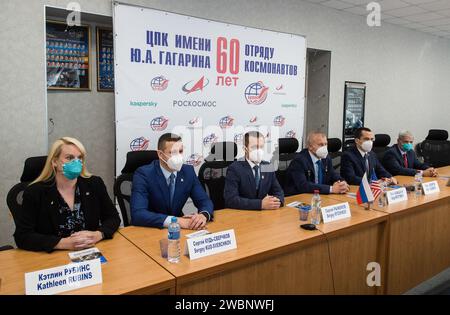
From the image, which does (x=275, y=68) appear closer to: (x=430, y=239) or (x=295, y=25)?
(x=295, y=25)

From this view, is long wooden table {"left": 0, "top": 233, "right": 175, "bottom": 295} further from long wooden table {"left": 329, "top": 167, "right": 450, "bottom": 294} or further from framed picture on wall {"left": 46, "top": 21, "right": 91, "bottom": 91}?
framed picture on wall {"left": 46, "top": 21, "right": 91, "bottom": 91}

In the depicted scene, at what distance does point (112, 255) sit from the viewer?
5.78 ft

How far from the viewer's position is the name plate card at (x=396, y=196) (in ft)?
9.16

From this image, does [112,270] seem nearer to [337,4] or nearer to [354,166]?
[354,166]

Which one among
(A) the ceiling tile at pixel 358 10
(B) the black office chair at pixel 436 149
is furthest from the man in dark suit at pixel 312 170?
(B) the black office chair at pixel 436 149

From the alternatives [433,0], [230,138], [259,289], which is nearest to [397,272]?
[259,289]

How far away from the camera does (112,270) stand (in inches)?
62.7

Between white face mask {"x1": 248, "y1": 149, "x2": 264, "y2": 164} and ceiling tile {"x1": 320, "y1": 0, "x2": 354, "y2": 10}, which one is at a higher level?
ceiling tile {"x1": 320, "y1": 0, "x2": 354, "y2": 10}

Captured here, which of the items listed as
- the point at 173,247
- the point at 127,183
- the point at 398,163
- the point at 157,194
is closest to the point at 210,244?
the point at 173,247

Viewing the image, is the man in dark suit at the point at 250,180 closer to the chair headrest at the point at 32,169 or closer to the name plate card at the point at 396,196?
the name plate card at the point at 396,196

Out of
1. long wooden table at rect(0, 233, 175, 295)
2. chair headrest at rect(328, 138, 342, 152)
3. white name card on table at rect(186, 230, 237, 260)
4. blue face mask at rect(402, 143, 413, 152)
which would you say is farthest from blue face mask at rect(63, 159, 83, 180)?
blue face mask at rect(402, 143, 413, 152)

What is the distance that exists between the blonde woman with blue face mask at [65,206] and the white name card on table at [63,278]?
370mm

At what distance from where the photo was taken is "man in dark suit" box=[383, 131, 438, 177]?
4284 mm

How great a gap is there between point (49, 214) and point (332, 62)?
4.59 metres
